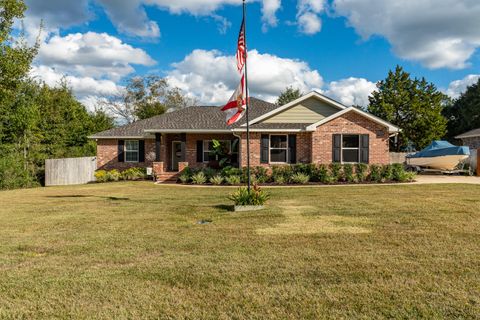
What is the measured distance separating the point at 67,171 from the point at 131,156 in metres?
4.26

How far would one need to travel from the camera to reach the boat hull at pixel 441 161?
2133 centimetres

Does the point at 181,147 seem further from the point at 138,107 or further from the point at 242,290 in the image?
the point at 138,107

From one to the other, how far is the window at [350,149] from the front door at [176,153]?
10880mm

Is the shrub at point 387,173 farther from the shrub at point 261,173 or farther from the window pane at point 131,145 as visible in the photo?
the window pane at point 131,145

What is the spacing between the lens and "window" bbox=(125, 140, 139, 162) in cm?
2386

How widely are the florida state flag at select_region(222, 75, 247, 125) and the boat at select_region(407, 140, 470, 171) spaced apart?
57.6ft

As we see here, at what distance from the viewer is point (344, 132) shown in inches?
728

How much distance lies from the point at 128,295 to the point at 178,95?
1714 inches

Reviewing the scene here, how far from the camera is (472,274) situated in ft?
14.4

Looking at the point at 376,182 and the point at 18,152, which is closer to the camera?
the point at 376,182

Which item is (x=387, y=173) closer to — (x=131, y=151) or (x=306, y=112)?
(x=306, y=112)

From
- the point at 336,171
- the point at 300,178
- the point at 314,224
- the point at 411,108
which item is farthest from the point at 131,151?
the point at 411,108

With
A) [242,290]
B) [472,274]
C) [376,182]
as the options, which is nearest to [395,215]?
[472,274]

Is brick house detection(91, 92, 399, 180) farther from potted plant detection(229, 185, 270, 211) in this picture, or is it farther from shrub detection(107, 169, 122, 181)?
potted plant detection(229, 185, 270, 211)
